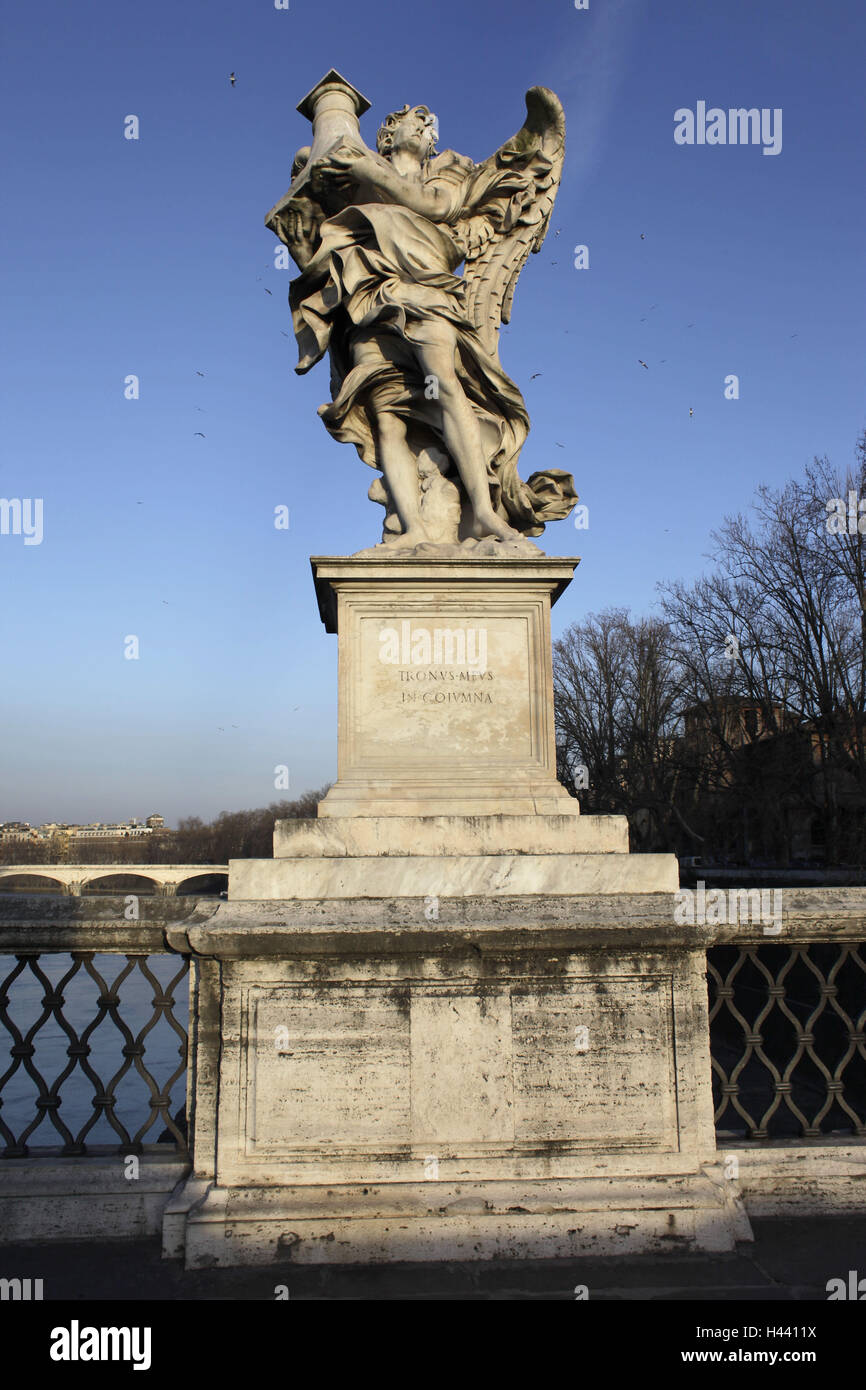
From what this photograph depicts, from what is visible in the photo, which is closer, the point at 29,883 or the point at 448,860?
the point at 448,860

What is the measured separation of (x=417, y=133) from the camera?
210 inches

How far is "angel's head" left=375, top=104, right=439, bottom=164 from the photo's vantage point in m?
5.30

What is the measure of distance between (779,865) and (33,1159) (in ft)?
92.2

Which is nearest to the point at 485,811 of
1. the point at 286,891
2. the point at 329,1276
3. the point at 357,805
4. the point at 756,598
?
the point at 357,805

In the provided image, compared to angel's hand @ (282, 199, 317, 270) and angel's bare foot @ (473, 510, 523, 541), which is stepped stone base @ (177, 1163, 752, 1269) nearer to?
angel's bare foot @ (473, 510, 523, 541)

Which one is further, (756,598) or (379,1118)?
(756,598)

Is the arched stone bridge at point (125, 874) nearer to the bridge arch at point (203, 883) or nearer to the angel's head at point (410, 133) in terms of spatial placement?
the bridge arch at point (203, 883)

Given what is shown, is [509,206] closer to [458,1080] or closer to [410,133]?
[410,133]

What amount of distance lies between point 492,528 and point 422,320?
115 cm

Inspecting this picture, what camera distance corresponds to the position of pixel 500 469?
197 inches

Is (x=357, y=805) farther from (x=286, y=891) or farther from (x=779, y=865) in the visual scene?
(x=779, y=865)

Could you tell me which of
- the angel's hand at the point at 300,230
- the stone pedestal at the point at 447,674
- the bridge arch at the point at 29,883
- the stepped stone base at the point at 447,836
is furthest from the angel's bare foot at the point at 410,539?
the bridge arch at the point at 29,883

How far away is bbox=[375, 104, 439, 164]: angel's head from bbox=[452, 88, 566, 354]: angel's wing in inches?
13.4

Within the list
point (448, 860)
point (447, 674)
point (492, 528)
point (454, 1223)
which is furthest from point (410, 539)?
point (454, 1223)
